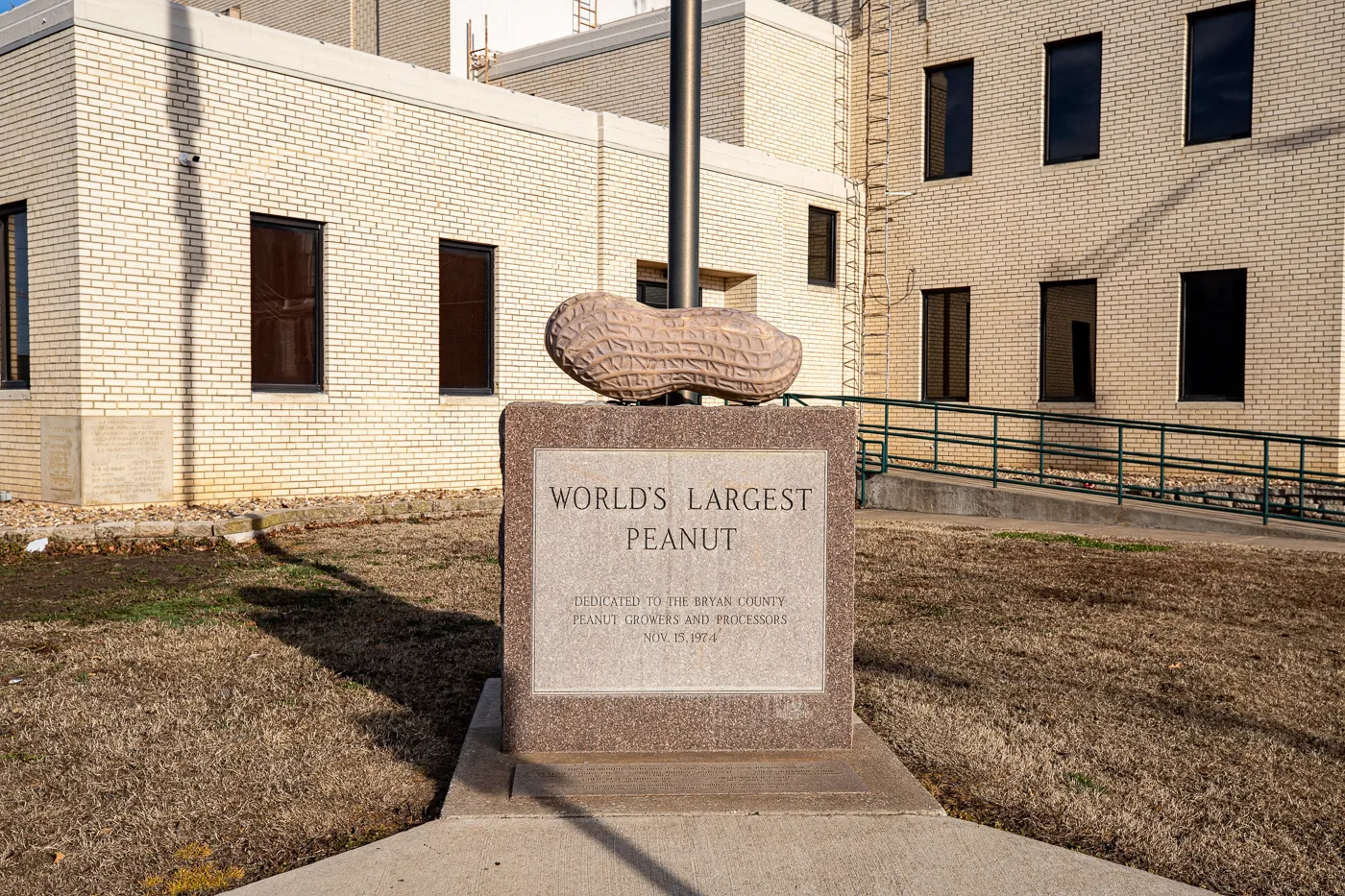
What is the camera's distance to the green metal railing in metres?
13.5

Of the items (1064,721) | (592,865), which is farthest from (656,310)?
(1064,721)

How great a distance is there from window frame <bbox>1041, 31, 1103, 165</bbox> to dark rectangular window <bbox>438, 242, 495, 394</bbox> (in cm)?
956

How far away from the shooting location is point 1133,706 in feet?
17.5

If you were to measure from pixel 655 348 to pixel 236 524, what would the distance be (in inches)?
297

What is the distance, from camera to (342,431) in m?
13.3

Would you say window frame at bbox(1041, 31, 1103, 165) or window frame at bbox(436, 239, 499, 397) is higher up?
window frame at bbox(1041, 31, 1103, 165)

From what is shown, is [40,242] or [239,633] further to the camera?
[40,242]

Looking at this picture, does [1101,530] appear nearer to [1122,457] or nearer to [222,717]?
[1122,457]

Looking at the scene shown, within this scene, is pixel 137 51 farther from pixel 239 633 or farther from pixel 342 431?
pixel 239 633

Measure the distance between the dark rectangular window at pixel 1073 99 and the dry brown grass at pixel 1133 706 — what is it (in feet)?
35.4

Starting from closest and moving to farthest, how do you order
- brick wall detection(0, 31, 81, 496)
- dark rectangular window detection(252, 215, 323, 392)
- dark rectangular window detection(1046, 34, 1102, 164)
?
brick wall detection(0, 31, 81, 496) → dark rectangular window detection(252, 215, 323, 392) → dark rectangular window detection(1046, 34, 1102, 164)

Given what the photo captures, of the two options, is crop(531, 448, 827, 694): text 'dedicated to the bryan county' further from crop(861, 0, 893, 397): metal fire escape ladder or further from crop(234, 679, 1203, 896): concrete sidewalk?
crop(861, 0, 893, 397): metal fire escape ladder

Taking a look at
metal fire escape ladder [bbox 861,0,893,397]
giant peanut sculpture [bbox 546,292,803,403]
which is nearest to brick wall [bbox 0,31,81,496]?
giant peanut sculpture [bbox 546,292,803,403]

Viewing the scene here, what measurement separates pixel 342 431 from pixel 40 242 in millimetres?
3600
